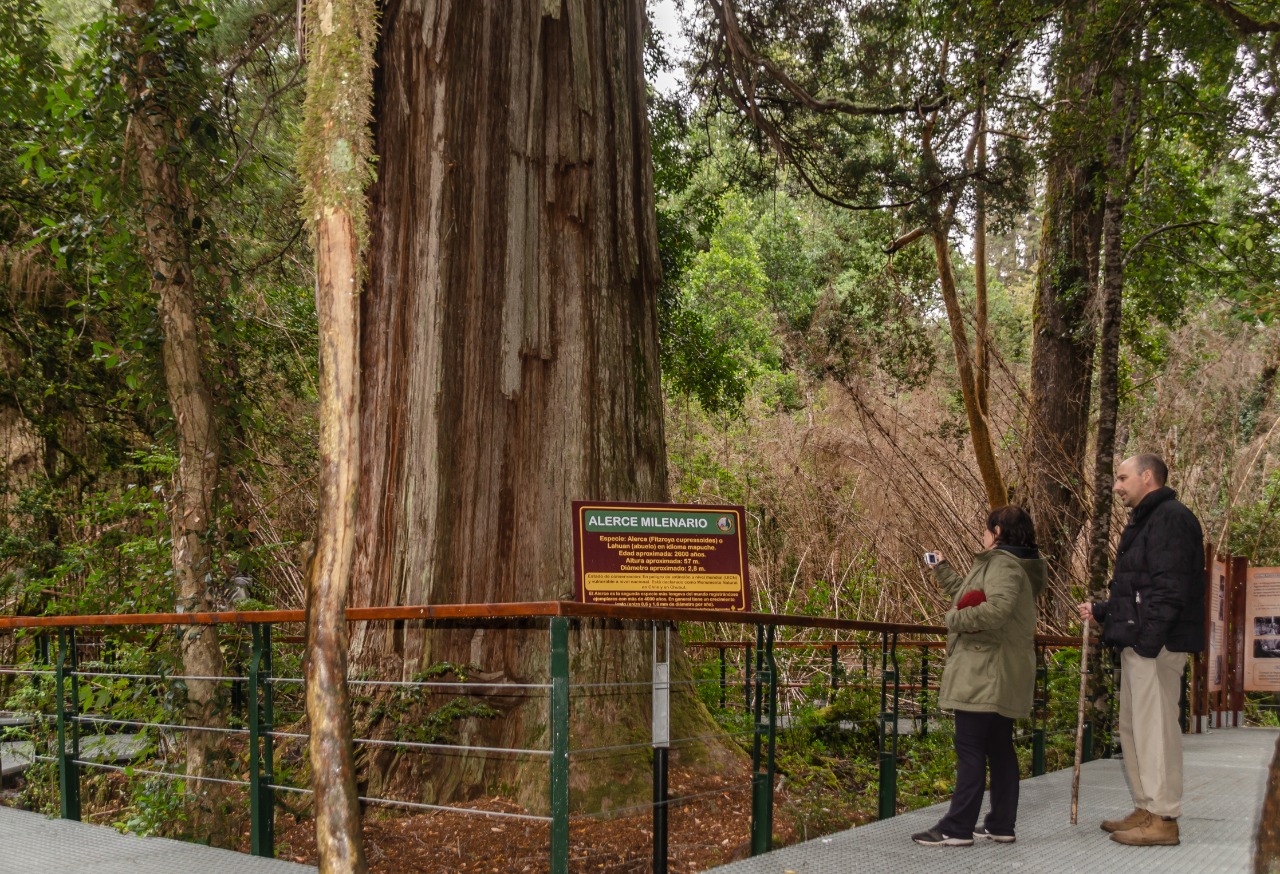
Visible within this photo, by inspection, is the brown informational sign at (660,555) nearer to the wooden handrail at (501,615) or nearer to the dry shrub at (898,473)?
the wooden handrail at (501,615)

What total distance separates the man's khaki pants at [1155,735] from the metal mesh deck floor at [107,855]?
3607 millimetres

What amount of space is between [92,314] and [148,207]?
3882mm

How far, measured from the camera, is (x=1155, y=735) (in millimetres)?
4969

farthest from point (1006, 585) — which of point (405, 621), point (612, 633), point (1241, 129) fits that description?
point (1241, 129)

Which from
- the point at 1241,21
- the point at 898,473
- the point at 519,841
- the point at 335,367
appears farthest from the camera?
the point at 898,473

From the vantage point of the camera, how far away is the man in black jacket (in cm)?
491

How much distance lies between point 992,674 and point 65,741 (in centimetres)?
481

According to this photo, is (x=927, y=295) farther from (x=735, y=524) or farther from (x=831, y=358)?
(x=735, y=524)

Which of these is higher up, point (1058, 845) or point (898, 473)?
point (898, 473)

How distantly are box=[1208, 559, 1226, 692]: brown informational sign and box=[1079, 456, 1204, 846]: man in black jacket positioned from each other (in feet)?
18.2

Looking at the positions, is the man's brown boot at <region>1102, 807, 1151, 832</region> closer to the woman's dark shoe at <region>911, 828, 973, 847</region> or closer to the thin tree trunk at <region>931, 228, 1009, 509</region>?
the woman's dark shoe at <region>911, 828, 973, 847</region>

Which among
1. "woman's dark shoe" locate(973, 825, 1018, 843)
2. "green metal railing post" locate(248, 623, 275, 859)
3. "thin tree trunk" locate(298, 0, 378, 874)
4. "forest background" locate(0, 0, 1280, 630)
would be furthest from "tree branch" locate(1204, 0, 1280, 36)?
"green metal railing post" locate(248, 623, 275, 859)

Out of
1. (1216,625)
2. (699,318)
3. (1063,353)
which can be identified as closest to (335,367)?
(1216,625)

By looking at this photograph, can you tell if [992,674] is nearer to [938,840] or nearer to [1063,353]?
[938,840]
